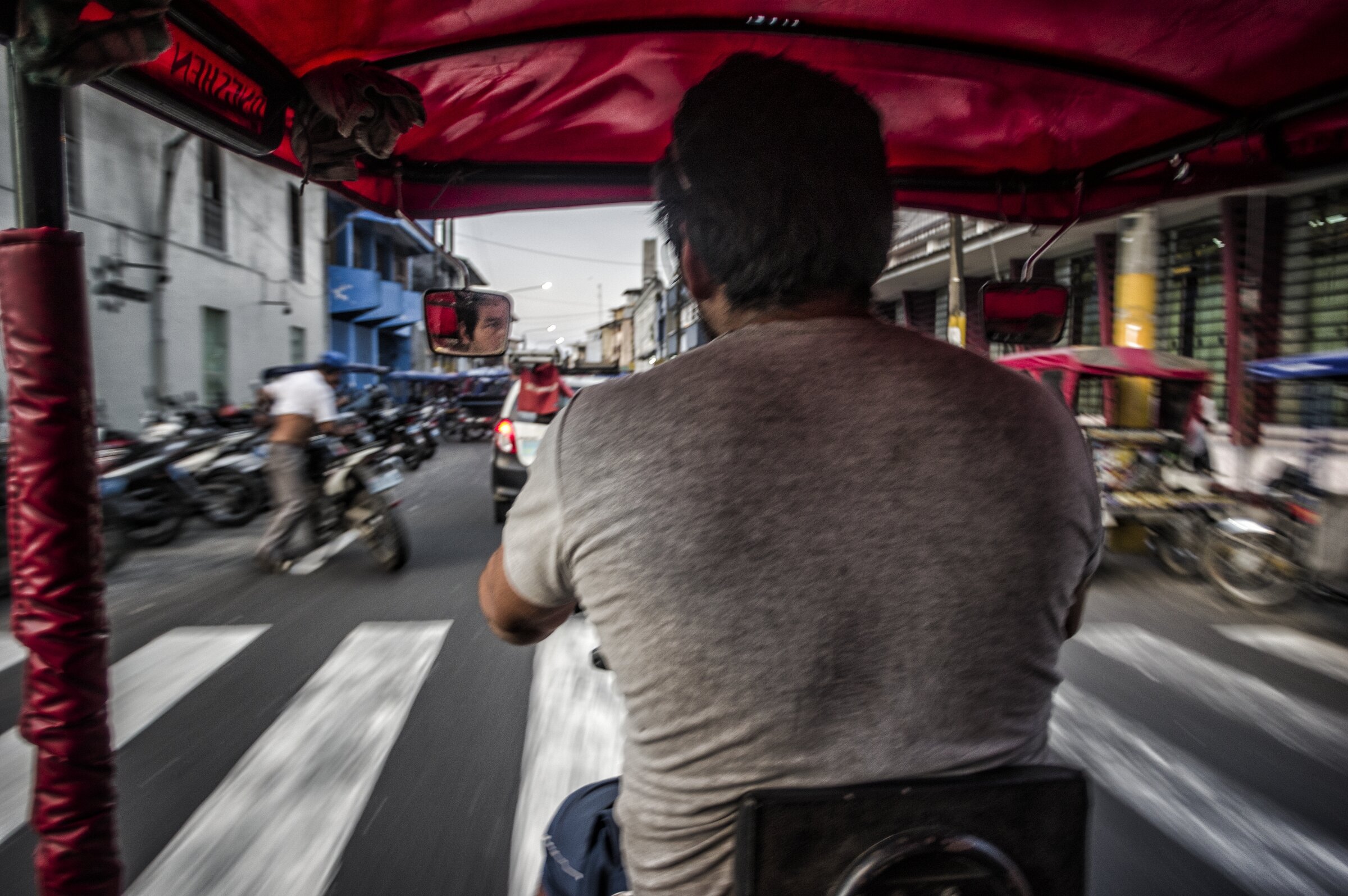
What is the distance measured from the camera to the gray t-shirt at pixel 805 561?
1021mm

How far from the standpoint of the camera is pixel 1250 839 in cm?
291

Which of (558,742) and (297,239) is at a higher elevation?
(297,239)

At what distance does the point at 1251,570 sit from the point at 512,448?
6890 millimetres

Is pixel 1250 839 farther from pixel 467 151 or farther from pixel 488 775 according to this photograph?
pixel 467 151

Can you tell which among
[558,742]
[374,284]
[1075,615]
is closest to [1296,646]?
[558,742]

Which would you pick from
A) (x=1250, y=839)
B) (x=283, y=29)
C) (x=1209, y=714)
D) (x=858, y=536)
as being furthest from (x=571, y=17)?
(x=1209, y=714)

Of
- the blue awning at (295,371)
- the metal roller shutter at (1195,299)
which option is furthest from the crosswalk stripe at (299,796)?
the metal roller shutter at (1195,299)

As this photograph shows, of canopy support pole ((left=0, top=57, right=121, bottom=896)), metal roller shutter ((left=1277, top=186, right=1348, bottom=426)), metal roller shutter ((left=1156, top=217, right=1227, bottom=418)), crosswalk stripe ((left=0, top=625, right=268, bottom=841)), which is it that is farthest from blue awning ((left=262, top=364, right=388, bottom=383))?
metal roller shutter ((left=1156, top=217, right=1227, bottom=418))

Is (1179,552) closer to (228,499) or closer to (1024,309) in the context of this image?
(1024,309)

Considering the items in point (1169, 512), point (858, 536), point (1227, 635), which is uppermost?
point (858, 536)

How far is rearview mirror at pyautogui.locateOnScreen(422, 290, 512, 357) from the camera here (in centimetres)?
304

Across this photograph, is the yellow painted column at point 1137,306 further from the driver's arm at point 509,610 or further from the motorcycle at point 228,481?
the driver's arm at point 509,610

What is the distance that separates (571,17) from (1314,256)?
47.0 ft

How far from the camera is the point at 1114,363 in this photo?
952cm
